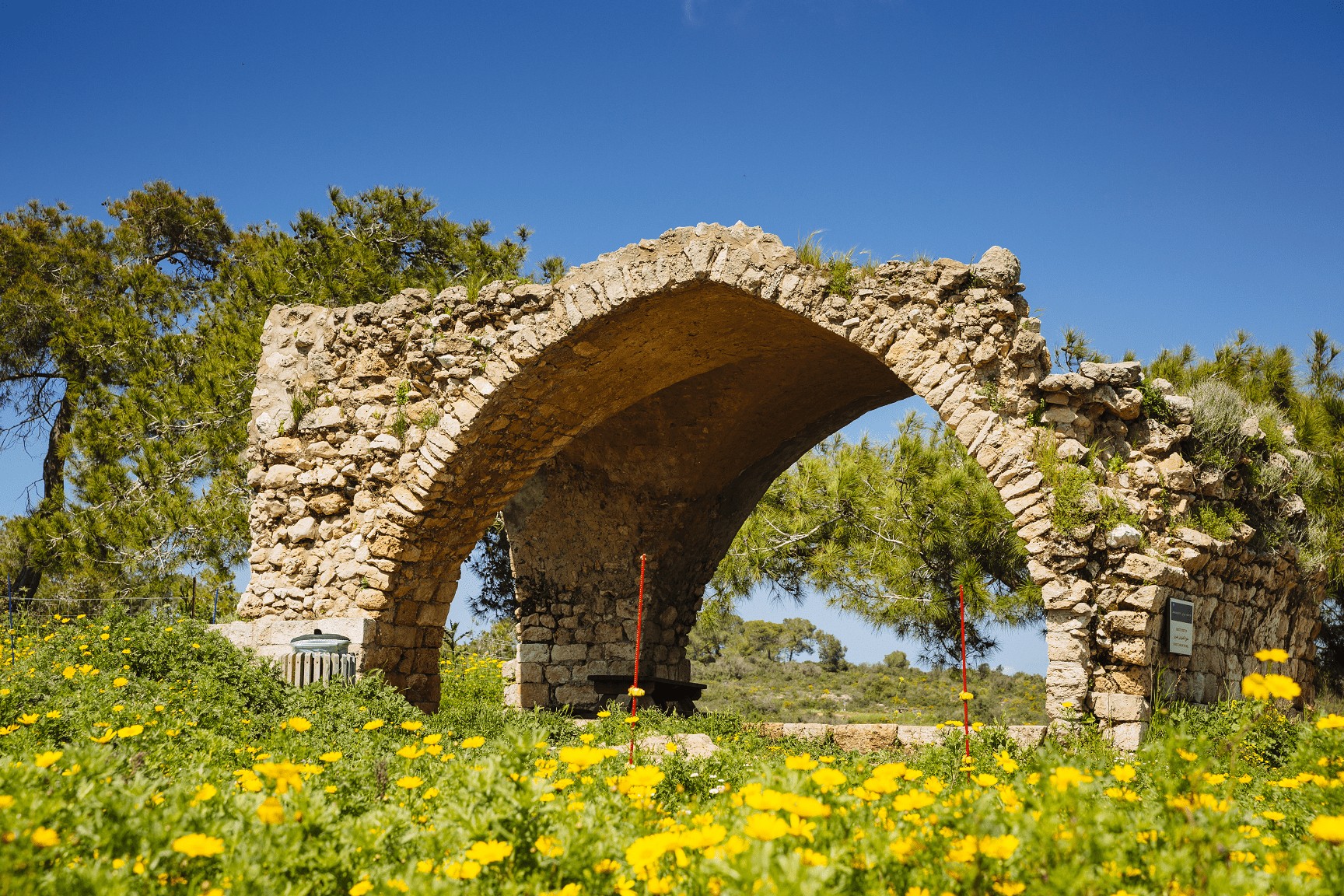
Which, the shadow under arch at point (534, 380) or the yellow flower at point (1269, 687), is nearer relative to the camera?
the yellow flower at point (1269, 687)

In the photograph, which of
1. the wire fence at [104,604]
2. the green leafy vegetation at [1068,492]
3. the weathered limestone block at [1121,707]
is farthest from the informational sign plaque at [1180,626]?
the wire fence at [104,604]

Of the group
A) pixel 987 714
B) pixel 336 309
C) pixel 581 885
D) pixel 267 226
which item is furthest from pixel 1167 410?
pixel 267 226

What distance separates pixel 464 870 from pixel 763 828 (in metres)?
0.72

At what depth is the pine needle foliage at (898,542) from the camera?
11.0 metres

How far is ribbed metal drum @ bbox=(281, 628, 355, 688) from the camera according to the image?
7.09 m

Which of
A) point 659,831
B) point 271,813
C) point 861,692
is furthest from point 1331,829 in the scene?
point 861,692

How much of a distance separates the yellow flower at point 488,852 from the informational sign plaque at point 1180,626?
5248mm

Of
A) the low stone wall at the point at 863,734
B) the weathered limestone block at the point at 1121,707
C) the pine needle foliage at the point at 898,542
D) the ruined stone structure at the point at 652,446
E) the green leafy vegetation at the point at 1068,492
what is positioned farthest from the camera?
the pine needle foliage at the point at 898,542

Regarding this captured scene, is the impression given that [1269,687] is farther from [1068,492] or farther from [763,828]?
[1068,492]

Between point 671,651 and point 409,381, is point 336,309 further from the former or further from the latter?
point 671,651

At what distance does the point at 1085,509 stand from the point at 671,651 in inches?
257

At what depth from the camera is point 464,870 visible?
2.06m

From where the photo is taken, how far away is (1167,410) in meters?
6.73

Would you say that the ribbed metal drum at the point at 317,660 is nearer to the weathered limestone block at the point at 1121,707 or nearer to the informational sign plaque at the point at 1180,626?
the weathered limestone block at the point at 1121,707
